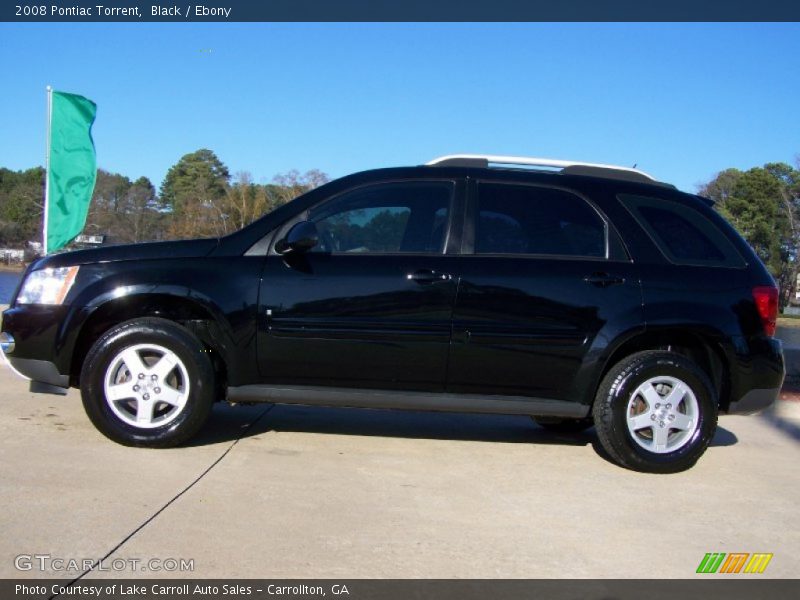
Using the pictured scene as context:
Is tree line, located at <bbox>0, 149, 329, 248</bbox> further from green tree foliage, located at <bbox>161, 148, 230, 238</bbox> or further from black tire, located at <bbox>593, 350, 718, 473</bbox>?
black tire, located at <bbox>593, 350, 718, 473</bbox>

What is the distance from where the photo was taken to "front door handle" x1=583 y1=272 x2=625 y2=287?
4.61 m

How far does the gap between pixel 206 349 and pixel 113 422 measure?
0.69 metres

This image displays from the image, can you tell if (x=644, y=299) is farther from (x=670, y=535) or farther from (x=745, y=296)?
(x=670, y=535)

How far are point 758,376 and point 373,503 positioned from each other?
255cm

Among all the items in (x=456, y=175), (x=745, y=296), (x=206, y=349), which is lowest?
(x=206, y=349)

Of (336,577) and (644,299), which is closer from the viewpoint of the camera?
(336,577)

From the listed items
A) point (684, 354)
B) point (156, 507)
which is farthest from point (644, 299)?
point (156, 507)

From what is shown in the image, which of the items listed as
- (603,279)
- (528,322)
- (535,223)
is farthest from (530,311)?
(535,223)

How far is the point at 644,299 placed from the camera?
15.1 feet

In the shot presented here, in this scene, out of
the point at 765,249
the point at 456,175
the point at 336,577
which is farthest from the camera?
the point at 765,249

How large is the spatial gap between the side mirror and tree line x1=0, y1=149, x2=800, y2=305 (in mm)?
13527

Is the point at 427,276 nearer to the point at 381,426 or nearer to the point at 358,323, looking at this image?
the point at 358,323

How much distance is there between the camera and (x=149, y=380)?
14.8 feet

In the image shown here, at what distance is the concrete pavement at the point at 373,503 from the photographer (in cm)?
317
